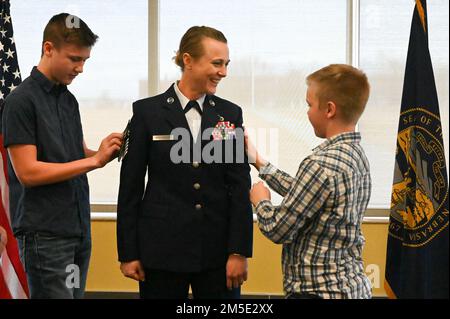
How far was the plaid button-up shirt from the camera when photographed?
1859 millimetres

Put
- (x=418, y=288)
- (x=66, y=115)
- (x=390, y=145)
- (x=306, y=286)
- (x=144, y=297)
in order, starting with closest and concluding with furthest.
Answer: (x=306, y=286), (x=144, y=297), (x=66, y=115), (x=418, y=288), (x=390, y=145)

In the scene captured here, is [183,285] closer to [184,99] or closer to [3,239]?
[184,99]

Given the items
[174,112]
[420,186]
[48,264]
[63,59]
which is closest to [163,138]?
[174,112]

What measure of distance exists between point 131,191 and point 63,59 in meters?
0.58

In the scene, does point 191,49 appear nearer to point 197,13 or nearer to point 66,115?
point 66,115

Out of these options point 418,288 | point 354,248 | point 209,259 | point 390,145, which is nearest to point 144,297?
point 209,259

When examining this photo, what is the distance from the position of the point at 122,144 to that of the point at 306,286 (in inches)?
33.0

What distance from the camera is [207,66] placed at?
2.22 metres

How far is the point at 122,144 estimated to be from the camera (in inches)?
88.4

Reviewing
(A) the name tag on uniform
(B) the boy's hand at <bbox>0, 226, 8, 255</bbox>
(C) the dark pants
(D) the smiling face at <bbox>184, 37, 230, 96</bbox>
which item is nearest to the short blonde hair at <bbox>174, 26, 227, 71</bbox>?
(D) the smiling face at <bbox>184, 37, 230, 96</bbox>

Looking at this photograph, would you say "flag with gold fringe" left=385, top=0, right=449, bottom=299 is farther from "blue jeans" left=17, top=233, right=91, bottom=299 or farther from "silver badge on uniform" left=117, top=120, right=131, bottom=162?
"blue jeans" left=17, top=233, right=91, bottom=299

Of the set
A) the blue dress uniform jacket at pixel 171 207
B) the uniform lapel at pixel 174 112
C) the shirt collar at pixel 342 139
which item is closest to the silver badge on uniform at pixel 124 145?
the blue dress uniform jacket at pixel 171 207

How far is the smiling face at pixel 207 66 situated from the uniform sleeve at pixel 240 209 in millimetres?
244

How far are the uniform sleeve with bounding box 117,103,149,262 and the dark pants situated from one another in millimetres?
102
